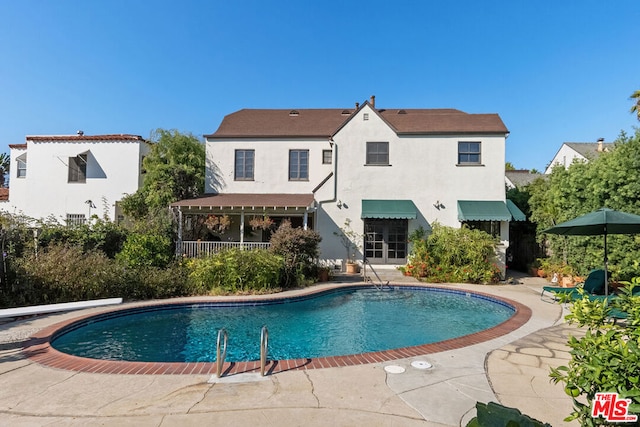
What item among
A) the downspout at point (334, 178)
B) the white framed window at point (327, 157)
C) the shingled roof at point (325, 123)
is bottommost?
the downspout at point (334, 178)

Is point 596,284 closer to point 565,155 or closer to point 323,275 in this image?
point 323,275

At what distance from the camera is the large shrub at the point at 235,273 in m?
15.4

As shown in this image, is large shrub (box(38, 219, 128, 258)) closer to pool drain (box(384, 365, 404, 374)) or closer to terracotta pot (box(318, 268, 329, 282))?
terracotta pot (box(318, 268, 329, 282))

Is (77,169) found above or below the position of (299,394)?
above

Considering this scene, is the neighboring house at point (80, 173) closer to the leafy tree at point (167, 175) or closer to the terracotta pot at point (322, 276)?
the leafy tree at point (167, 175)

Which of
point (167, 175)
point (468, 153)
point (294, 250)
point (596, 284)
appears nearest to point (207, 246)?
point (294, 250)

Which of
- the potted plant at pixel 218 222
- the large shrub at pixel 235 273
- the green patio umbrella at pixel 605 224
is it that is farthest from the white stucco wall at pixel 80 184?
the green patio umbrella at pixel 605 224

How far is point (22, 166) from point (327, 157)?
84.9ft

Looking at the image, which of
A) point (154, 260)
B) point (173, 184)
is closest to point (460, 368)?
point (154, 260)

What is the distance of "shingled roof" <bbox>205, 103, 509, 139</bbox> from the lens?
2309cm

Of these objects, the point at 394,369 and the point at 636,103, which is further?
the point at 636,103

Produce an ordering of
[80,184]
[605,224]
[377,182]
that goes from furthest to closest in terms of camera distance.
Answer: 1. [80,184]
2. [377,182]
3. [605,224]

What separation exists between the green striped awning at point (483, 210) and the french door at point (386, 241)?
3773 mm

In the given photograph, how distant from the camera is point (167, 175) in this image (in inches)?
982
